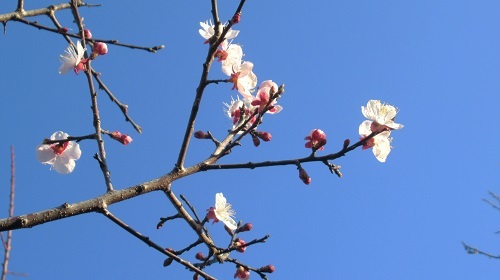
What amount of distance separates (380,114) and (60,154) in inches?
57.4

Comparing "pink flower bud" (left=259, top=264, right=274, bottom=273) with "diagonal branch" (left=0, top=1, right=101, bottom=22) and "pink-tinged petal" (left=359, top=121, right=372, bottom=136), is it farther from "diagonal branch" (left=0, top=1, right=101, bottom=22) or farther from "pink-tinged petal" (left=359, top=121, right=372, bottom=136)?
"diagonal branch" (left=0, top=1, right=101, bottom=22)

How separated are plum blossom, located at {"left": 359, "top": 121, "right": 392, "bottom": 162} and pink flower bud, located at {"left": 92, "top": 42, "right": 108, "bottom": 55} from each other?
47.9 inches

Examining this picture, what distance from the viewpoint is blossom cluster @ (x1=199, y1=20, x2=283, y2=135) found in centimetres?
241

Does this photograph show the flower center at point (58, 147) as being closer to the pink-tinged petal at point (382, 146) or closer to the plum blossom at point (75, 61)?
the plum blossom at point (75, 61)

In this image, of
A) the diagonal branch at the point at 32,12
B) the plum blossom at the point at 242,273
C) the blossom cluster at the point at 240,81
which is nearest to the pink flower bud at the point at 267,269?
the plum blossom at the point at 242,273

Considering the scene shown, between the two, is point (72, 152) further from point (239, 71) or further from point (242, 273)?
point (242, 273)

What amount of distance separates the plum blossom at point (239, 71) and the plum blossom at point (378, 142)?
1.72 feet

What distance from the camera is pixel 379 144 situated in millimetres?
2330

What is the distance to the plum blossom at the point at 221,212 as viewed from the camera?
8.00ft

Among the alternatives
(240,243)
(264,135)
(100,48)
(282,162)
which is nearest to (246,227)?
(240,243)

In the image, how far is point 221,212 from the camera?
2.51 meters

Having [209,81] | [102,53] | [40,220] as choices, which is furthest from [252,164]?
[102,53]

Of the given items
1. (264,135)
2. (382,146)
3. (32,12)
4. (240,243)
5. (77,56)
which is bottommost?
(240,243)

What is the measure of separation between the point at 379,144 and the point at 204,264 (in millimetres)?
889
